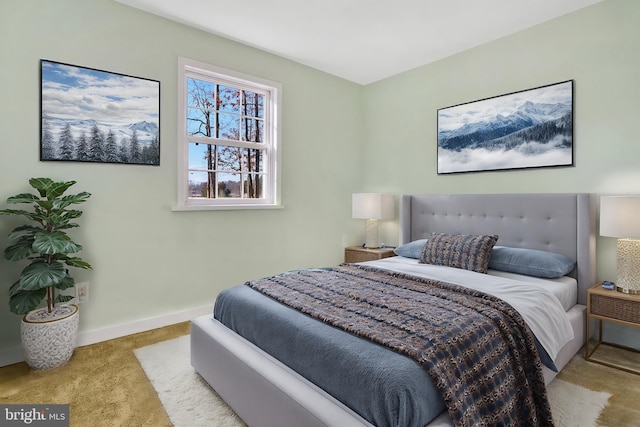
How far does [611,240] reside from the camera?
8.54ft

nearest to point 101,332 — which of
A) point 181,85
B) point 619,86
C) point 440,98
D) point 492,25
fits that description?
point 181,85

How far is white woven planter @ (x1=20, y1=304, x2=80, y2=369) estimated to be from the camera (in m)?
2.13

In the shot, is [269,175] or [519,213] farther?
[269,175]

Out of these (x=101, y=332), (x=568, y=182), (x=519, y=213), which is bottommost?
(x=101, y=332)

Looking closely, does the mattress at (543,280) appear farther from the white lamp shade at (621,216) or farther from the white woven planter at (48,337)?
the white woven planter at (48,337)

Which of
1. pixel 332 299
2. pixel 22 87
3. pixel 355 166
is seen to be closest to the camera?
pixel 332 299

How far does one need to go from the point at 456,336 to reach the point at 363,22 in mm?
2662

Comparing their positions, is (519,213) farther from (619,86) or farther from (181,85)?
(181,85)

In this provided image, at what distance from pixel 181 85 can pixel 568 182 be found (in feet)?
11.2

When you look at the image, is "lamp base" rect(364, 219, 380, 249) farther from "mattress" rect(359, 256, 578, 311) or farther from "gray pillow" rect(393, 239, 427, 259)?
"mattress" rect(359, 256, 578, 311)

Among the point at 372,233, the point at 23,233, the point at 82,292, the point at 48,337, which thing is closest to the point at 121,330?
the point at 82,292

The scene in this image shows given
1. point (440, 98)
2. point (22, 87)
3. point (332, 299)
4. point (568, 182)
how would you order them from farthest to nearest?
point (440, 98) → point (568, 182) → point (22, 87) → point (332, 299)

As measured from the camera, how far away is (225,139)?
11.0 feet

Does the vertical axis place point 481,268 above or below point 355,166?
below
